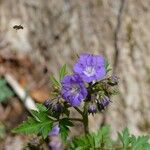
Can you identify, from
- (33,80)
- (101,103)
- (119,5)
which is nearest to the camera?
(101,103)

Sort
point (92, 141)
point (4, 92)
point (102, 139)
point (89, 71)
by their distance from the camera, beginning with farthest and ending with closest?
point (4, 92) → point (102, 139) → point (92, 141) → point (89, 71)

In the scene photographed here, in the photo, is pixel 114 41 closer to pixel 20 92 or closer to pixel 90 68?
pixel 20 92

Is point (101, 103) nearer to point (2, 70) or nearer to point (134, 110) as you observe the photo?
point (134, 110)

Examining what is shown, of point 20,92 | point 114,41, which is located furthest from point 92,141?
point 20,92

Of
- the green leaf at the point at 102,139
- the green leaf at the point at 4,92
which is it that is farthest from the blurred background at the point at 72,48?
the green leaf at the point at 102,139

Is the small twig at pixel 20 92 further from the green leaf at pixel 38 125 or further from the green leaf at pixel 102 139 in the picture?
the green leaf at pixel 38 125

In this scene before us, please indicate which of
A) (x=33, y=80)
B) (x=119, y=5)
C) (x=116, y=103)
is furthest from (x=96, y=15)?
(x=33, y=80)
